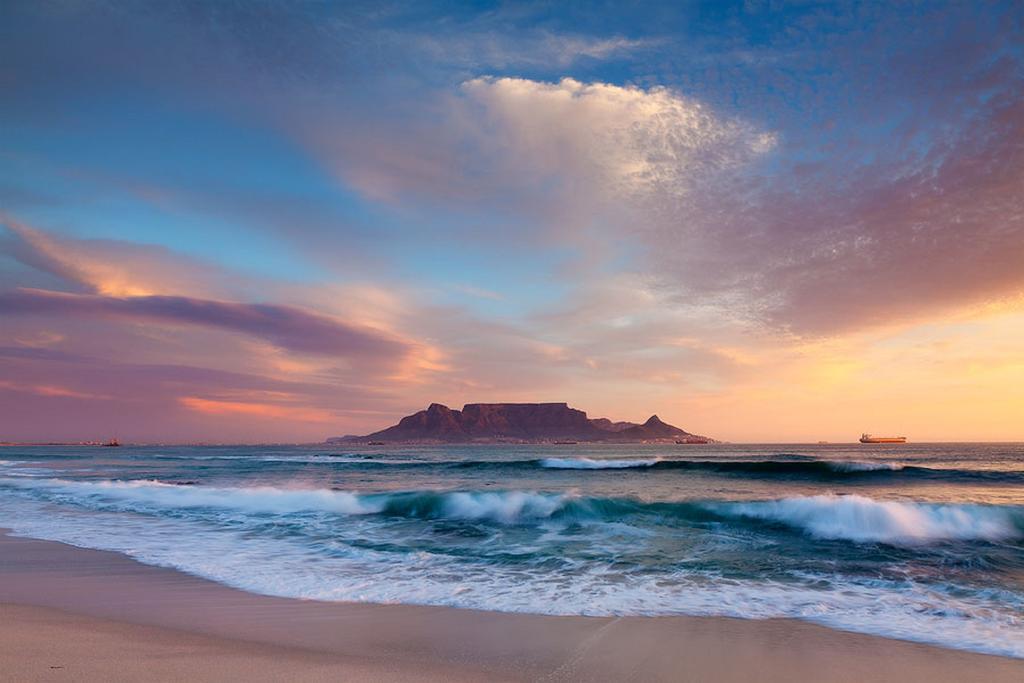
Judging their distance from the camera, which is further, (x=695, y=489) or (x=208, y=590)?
(x=695, y=489)

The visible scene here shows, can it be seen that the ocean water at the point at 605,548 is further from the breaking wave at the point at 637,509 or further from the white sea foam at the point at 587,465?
the white sea foam at the point at 587,465

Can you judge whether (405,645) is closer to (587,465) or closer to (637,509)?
(637,509)

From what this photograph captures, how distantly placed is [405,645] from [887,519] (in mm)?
12012

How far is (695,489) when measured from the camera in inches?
782

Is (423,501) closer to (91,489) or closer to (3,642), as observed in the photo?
(3,642)

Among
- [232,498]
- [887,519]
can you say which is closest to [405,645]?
[887,519]

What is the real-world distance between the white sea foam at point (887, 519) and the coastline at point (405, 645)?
286 inches

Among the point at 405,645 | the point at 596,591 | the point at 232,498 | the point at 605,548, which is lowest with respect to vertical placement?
the point at 232,498

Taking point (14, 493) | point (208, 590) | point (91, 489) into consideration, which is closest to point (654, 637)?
point (208, 590)

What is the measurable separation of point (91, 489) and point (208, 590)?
1756cm

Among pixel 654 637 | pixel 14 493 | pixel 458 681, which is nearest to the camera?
pixel 458 681

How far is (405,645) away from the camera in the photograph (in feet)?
15.9

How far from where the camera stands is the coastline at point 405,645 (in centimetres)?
417

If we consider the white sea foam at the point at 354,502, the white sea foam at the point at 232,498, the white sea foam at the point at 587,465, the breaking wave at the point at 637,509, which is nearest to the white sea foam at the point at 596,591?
the breaking wave at the point at 637,509
